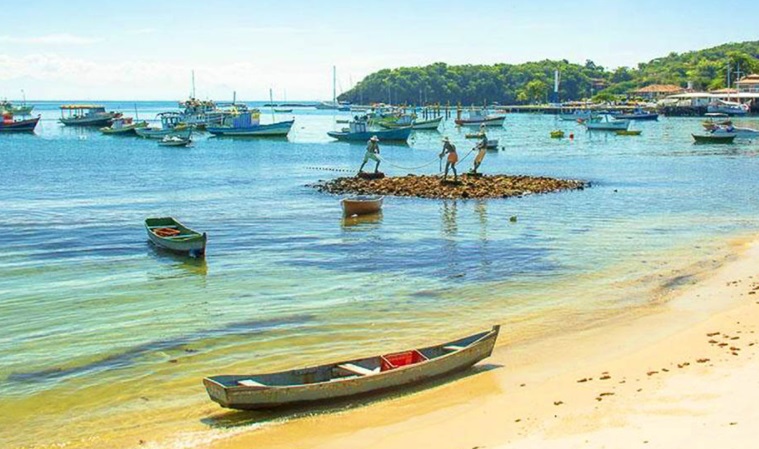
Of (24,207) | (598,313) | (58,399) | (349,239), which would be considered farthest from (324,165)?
(58,399)

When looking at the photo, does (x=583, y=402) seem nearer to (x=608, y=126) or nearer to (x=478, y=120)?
(x=608, y=126)

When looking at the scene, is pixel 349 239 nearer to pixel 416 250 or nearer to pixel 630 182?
pixel 416 250

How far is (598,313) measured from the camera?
18.9 meters

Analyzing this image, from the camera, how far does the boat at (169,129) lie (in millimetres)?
93125

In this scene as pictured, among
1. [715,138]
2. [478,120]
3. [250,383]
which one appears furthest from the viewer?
[478,120]

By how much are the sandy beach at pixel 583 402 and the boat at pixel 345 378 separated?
0.28m

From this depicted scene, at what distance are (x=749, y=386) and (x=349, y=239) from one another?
1877cm

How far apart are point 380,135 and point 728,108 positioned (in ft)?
267

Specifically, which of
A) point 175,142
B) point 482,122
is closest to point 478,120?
point 482,122

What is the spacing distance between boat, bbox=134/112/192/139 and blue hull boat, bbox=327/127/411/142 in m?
16.3

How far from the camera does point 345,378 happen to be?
43.4ft

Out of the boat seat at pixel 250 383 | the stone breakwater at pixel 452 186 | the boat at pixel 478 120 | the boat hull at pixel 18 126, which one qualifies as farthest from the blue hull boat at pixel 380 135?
the boat seat at pixel 250 383

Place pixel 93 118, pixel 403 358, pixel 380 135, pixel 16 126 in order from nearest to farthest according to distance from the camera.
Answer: pixel 403 358 → pixel 380 135 → pixel 16 126 → pixel 93 118

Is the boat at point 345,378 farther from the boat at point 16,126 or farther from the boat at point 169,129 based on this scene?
the boat at point 16,126
